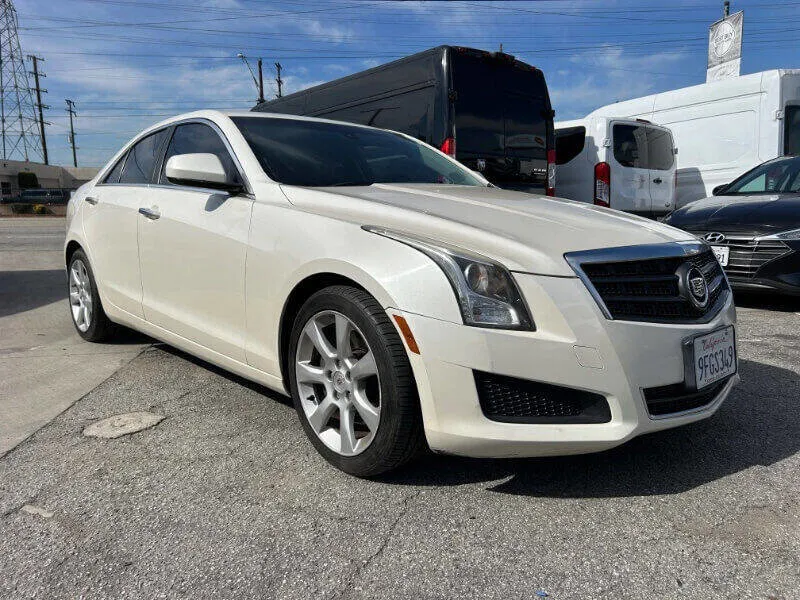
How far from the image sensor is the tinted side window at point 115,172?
14.4ft

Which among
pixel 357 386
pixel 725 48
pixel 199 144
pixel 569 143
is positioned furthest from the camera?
pixel 725 48

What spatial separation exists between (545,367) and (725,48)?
772 inches

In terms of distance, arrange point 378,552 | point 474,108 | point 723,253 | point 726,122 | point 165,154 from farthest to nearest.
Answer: point 726,122 → point 474,108 → point 723,253 → point 165,154 → point 378,552

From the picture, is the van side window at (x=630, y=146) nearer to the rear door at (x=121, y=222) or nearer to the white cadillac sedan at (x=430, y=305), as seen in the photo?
the white cadillac sedan at (x=430, y=305)

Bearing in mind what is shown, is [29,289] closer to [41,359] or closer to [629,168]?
[41,359]

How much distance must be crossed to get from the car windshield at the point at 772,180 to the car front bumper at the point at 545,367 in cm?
495

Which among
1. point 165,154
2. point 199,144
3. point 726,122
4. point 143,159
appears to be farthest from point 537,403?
point 726,122

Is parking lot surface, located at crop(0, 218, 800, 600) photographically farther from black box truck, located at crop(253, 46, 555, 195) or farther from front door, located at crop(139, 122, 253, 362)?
black box truck, located at crop(253, 46, 555, 195)

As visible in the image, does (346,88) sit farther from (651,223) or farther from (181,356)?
(651,223)

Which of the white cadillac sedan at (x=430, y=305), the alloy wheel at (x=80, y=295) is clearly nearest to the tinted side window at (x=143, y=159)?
the white cadillac sedan at (x=430, y=305)

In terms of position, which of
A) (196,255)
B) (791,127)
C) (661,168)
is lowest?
(196,255)

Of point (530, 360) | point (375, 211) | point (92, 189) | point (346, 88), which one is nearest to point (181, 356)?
point (92, 189)

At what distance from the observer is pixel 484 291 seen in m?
2.14

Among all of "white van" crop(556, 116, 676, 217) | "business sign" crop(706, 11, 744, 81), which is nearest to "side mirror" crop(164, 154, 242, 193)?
"white van" crop(556, 116, 676, 217)
